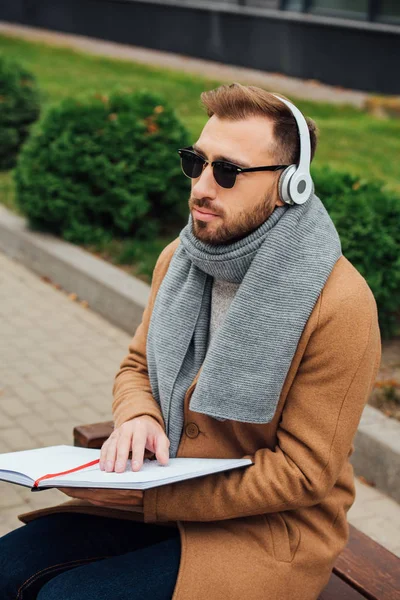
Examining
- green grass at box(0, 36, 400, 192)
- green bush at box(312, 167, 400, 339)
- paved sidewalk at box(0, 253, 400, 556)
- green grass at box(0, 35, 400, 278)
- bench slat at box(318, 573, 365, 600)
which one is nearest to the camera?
bench slat at box(318, 573, 365, 600)

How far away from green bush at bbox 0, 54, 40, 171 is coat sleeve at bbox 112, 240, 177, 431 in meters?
7.81

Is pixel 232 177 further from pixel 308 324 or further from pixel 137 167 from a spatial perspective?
pixel 137 167

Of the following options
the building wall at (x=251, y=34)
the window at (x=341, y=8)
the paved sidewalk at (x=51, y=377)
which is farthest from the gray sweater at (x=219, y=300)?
the window at (x=341, y=8)

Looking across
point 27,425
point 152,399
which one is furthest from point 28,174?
point 152,399

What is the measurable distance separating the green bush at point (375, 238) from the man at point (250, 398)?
3250mm

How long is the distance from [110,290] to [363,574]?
423cm

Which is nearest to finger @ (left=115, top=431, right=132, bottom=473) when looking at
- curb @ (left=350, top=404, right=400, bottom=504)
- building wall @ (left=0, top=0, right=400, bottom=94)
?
curb @ (left=350, top=404, right=400, bottom=504)

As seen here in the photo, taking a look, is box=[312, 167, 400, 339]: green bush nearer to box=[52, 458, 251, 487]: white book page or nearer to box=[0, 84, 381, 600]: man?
box=[0, 84, 381, 600]: man

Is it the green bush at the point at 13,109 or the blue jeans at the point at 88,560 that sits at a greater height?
the blue jeans at the point at 88,560

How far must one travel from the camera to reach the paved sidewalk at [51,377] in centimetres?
443

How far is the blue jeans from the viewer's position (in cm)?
239

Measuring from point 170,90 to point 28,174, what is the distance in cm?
741

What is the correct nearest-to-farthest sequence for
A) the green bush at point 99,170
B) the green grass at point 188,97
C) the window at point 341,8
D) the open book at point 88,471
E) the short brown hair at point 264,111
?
the open book at point 88,471 → the short brown hair at point 264,111 → the green bush at point 99,170 → the green grass at point 188,97 → the window at point 341,8

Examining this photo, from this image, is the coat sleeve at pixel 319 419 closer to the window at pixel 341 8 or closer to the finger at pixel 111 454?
the finger at pixel 111 454
